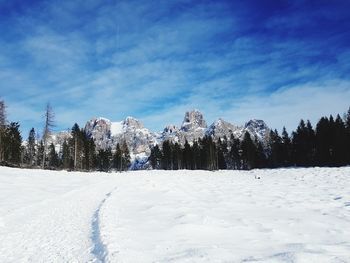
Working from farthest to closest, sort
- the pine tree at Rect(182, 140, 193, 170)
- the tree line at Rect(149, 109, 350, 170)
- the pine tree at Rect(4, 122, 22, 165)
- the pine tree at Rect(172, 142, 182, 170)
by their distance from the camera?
the pine tree at Rect(172, 142, 182, 170), the pine tree at Rect(182, 140, 193, 170), the pine tree at Rect(4, 122, 22, 165), the tree line at Rect(149, 109, 350, 170)

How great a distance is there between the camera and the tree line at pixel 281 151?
73.6 m

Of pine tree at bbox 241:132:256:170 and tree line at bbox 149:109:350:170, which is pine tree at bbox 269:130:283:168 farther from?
pine tree at bbox 241:132:256:170

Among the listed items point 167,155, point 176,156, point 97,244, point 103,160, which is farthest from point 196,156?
point 97,244

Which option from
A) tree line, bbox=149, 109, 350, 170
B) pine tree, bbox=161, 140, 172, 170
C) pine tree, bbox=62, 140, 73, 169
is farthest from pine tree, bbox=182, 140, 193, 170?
pine tree, bbox=62, 140, 73, 169

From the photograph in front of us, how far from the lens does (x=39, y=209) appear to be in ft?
56.3

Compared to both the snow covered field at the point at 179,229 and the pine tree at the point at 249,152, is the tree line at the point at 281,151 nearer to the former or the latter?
the pine tree at the point at 249,152

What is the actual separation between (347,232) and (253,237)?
10.2 ft

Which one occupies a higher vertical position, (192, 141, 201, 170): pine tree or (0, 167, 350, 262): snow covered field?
(192, 141, 201, 170): pine tree

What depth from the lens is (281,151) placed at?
94.4 m

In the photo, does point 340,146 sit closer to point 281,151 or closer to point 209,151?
point 281,151

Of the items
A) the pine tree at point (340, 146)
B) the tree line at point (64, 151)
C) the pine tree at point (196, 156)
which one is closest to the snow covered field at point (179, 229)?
the tree line at point (64, 151)

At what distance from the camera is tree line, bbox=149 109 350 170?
73.6 m

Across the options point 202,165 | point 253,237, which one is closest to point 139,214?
point 253,237

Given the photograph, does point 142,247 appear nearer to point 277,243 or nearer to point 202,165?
point 277,243
